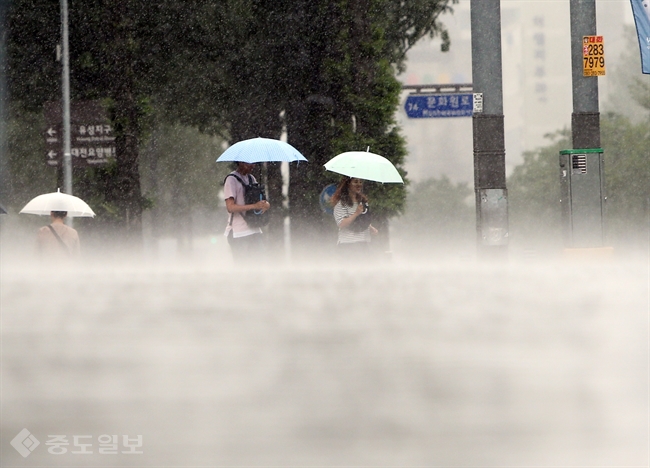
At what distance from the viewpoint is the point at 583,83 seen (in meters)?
11.1

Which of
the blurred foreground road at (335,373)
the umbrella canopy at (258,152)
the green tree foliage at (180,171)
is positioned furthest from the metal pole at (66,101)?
the blurred foreground road at (335,373)

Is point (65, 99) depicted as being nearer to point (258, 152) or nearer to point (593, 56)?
point (258, 152)

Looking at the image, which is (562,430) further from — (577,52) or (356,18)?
(356,18)

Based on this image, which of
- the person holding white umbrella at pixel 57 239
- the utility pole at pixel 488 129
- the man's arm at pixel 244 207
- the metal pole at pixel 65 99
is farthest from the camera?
the metal pole at pixel 65 99

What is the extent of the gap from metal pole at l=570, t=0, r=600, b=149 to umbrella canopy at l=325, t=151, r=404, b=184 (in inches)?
94.7

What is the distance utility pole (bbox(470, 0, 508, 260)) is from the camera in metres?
10.6

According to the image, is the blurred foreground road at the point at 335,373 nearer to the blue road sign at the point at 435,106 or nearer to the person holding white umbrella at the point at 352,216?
the person holding white umbrella at the point at 352,216

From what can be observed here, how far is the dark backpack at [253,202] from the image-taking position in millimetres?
7770

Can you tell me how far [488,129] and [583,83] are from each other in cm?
109

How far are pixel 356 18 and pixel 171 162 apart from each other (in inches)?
1111

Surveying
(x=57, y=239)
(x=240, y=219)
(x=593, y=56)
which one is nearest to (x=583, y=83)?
(x=593, y=56)

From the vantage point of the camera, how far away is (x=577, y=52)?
436 inches

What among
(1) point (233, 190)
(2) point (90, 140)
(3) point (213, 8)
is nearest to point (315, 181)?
(2) point (90, 140)

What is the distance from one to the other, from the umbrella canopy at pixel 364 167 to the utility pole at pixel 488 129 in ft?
5.15
